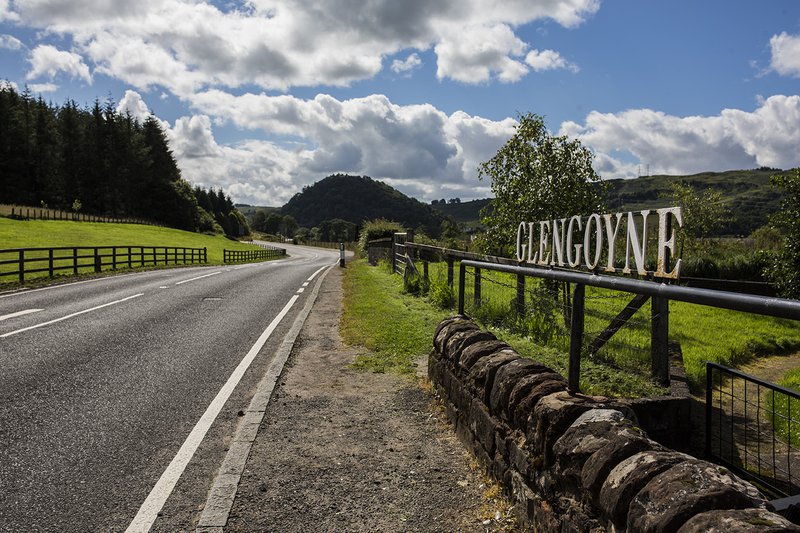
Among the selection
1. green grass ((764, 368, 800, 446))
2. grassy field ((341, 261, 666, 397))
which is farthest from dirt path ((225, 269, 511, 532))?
green grass ((764, 368, 800, 446))

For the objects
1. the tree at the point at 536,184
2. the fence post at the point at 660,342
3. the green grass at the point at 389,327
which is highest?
the tree at the point at 536,184

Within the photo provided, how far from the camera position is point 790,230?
12406mm

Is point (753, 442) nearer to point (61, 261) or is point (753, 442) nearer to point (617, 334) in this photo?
point (617, 334)

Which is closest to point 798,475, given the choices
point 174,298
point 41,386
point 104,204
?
point 41,386

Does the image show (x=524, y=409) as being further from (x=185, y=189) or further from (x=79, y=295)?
(x=185, y=189)

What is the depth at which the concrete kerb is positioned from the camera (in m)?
3.37

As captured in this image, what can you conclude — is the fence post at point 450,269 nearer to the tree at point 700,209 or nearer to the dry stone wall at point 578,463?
the dry stone wall at point 578,463

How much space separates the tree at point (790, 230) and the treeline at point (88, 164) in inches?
3414

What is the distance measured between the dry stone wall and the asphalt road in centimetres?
202

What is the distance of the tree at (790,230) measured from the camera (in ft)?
39.6

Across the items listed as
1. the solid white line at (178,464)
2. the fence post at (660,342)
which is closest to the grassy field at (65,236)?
the solid white line at (178,464)

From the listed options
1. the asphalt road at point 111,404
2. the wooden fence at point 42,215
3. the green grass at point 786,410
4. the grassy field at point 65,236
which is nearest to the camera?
the asphalt road at point 111,404

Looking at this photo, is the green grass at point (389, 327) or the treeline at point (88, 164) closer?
the green grass at point (389, 327)

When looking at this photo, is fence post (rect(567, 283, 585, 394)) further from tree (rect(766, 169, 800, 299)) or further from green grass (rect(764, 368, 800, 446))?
tree (rect(766, 169, 800, 299))
